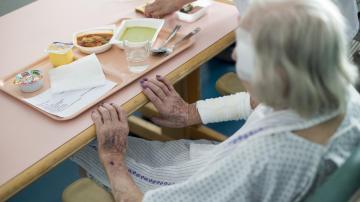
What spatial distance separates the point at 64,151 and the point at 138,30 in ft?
2.04

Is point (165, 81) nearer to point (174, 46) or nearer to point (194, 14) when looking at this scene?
point (174, 46)

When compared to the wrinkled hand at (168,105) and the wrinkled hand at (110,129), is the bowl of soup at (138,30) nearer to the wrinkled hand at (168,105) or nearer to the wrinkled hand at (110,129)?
the wrinkled hand at (168,105)

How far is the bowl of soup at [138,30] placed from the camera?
143 centimetres

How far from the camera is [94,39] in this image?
1.42 metres

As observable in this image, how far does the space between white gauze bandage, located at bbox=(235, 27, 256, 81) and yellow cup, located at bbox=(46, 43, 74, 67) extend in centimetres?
67

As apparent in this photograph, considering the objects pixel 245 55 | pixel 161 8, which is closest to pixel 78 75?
pixel 161 8

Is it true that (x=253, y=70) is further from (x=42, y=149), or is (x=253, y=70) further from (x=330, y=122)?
(x=42, y=149)

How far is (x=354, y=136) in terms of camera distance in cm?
85

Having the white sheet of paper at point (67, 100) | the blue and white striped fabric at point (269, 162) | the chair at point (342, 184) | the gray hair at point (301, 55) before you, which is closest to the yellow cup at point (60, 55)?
the white sheet of paper at point (67, 100)

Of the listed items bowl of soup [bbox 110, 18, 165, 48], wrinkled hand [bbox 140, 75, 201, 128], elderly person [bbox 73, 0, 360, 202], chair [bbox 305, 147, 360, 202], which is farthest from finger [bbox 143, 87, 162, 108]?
chair [bbox 305, 147, 360, 202]

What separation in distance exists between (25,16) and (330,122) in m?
1.32

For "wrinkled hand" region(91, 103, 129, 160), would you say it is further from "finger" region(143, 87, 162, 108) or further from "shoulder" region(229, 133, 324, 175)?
"shoulder" region(229, 133, 324, 175)

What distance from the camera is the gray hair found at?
0.72 m

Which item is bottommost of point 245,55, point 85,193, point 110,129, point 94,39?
point 85,193
